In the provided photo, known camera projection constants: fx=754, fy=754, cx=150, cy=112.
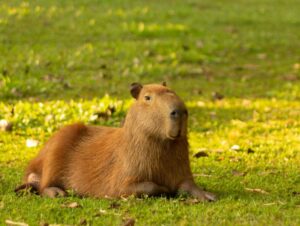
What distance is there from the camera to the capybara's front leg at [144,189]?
14.9ft

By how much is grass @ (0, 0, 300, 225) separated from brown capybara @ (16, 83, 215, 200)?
5.2 inches

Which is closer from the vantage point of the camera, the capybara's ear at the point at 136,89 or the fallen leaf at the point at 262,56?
the capybara's ear at the point at 136,89

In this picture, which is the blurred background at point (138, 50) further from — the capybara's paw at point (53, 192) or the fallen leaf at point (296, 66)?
the capybara's paw at point (53, 192)

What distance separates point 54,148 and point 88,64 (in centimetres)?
549

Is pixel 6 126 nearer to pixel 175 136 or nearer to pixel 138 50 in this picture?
pixel 175 136

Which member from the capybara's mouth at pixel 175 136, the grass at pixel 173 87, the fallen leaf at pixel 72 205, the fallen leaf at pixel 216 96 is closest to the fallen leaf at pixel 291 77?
the grass at pixel 173 87

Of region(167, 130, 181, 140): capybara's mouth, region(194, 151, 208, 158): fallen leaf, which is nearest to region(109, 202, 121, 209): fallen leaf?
region(167, 130, 181, 140): capybara's mouth

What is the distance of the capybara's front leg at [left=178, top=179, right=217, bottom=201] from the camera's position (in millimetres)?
4602

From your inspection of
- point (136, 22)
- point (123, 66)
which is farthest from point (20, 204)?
point (136, 22)

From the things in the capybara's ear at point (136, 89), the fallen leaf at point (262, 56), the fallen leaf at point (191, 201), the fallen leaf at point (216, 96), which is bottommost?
the fallen leaf at point (191, 201)

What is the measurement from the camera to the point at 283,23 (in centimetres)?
1634

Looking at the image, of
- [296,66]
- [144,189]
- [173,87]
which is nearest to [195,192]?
[144,189]

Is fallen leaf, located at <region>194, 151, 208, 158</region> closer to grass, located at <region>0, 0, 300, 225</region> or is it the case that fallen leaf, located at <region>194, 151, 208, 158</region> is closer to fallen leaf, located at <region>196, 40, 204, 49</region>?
grass, located at <region>0, 0, 300, 225</region>

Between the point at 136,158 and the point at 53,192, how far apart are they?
61 cm
